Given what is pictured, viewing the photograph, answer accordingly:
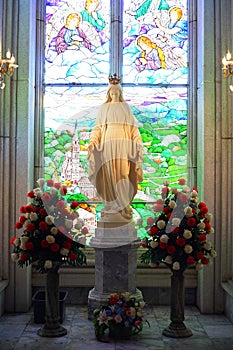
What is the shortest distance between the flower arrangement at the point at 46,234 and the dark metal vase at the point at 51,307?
106 millimetres

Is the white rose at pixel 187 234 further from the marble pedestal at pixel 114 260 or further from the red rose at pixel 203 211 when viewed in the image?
the marble pedestal at pixel 114 260

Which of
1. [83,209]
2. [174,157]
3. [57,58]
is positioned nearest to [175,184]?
[174,157]

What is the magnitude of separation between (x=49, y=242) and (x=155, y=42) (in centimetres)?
365

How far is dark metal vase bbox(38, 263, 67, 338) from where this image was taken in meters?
5.85

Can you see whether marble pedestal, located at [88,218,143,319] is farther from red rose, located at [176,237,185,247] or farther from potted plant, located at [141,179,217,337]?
red rose, located at [176,237,185,247]

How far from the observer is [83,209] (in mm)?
7633

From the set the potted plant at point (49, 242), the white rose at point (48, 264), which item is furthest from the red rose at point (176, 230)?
the white rose at point (48, 264)

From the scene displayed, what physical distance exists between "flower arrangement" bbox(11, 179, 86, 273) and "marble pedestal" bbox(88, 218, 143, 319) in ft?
1.66

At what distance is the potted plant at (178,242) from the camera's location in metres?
5.73

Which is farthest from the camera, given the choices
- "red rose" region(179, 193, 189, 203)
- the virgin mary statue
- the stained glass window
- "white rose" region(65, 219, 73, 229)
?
the stained glass window

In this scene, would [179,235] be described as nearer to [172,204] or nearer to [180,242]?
[180,242]

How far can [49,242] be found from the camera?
5.62 metres

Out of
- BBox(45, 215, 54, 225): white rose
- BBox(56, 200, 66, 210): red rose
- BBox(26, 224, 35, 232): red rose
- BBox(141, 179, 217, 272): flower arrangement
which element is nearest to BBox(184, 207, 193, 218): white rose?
BBox(141, 179, 217, 272): flower arrangement

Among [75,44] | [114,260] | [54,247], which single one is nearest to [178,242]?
[114,260]
